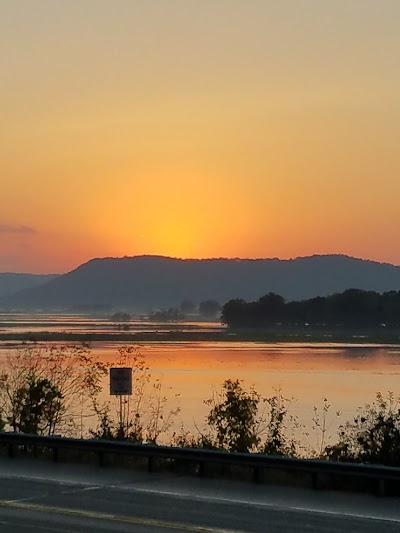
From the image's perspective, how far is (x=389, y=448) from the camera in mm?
15930

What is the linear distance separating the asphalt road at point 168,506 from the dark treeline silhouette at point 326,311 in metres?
108

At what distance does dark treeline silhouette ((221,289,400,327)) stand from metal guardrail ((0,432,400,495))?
350 feet

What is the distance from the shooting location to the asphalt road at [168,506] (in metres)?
11.0

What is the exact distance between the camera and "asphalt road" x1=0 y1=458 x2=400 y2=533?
36.2ft

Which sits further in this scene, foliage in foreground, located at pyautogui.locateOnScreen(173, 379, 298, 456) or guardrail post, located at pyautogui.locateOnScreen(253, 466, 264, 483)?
foliage in foreground, located at pyautogui.locateOnScreen(173, 379, 298, 456)

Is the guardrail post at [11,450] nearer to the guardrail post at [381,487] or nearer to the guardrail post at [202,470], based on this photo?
the guardrail post at [202,470]

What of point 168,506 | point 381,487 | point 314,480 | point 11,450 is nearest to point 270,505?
point 168,506

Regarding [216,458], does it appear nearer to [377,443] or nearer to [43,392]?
[377,443]

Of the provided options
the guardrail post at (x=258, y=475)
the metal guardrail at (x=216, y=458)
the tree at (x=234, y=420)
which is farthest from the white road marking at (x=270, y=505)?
the tree at (x=234, y=420)

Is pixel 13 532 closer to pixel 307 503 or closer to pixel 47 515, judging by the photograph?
pixel 47 515

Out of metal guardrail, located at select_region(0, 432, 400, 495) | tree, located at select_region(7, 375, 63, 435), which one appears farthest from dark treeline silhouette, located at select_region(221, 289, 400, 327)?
metal guardrail, located at select_region(0, 432, 400, 495)

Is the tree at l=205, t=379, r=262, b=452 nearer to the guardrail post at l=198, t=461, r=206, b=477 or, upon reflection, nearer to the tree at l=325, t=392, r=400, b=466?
the tree at l=325, t=392, r=400, b=466

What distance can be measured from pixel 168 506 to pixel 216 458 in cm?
240

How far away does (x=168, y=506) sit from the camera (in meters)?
12.4
